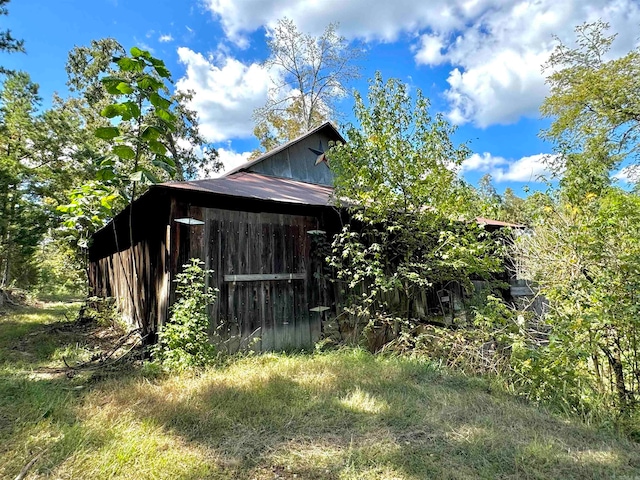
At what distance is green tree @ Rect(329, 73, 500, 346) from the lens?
17.4 feet

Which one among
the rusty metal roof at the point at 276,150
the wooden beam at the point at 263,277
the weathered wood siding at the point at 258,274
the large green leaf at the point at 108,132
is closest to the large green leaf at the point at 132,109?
the large green leaf at the point at 108,132

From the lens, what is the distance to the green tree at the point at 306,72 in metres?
17.6

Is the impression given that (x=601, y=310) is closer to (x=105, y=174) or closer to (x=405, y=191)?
(x=405, y=191)

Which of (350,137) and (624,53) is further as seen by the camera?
(624,53)

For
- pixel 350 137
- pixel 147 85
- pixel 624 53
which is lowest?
pixel 350 137

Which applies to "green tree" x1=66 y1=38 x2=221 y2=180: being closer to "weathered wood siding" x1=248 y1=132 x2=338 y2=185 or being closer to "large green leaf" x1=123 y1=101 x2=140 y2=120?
"weathered wood siding" x1=248 y1=132 x2=338 y2=185

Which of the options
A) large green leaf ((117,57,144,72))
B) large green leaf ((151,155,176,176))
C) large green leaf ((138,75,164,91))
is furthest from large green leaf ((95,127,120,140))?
large green leaf ((117,57,144,72))

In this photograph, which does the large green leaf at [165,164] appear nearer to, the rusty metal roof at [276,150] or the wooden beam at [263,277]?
the wooden beam at [263,277]

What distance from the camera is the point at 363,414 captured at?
10.1ft

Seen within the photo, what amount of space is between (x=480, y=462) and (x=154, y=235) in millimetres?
5217

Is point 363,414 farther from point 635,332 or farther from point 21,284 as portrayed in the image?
point 21,284

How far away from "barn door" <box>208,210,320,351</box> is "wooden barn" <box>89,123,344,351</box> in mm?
Result: 15

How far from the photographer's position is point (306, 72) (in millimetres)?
18312

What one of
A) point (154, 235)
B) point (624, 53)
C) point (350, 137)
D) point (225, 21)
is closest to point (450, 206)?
point (350, 137)
